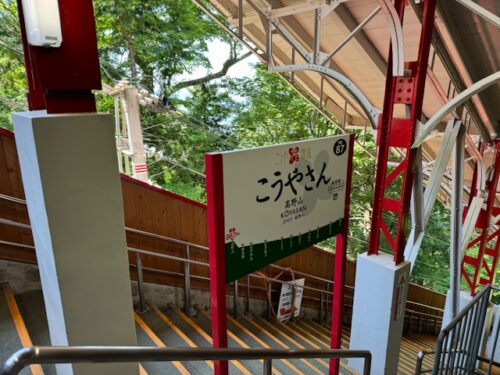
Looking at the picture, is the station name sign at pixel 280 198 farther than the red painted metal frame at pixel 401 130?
No

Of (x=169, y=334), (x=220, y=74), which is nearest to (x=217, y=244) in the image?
(x=169, y=334)

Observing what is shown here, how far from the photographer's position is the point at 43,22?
4.34ft

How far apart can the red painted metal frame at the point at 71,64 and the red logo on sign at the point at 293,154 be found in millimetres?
1100

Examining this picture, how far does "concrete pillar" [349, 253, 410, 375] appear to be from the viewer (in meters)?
3.44

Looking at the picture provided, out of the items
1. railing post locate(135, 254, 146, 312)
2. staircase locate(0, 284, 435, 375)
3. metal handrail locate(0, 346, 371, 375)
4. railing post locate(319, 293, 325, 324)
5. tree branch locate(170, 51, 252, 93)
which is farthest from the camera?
tree branch locate(170, 51, 252, 93)

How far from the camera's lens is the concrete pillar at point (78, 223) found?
1461mm

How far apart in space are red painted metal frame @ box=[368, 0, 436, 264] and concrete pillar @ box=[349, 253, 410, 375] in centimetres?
15

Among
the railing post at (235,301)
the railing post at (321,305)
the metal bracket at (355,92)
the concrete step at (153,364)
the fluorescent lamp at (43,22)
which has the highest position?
the fluorescent lamp at (43,22)

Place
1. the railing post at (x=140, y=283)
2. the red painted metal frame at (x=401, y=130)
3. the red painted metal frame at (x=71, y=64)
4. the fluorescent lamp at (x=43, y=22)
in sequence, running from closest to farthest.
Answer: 1. the fluorescent lamp at (x=43, y=22)
2. the red painted metal frame at (x=71, y=64)
3. the red painted metal frame at (x=401, y=130)
4. the railing post at (x=140, y=283)

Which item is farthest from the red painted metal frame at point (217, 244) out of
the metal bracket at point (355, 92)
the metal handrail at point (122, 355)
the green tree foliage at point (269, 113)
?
the green tree foliage at point (269, 113)

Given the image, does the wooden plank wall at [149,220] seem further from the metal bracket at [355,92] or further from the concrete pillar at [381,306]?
the metal bracket at [355,92]

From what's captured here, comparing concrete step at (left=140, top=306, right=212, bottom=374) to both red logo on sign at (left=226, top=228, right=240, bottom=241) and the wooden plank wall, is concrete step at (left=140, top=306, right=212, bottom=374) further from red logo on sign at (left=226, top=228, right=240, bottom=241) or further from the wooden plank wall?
red logo on sign at (left=226, top=228, right=240, bottom=241)

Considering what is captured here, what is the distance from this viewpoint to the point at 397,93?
3.16 m

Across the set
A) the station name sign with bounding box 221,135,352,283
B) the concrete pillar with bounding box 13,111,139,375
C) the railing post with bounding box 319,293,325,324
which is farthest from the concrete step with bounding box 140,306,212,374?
the railing post with bounding box 319,293,325,324
